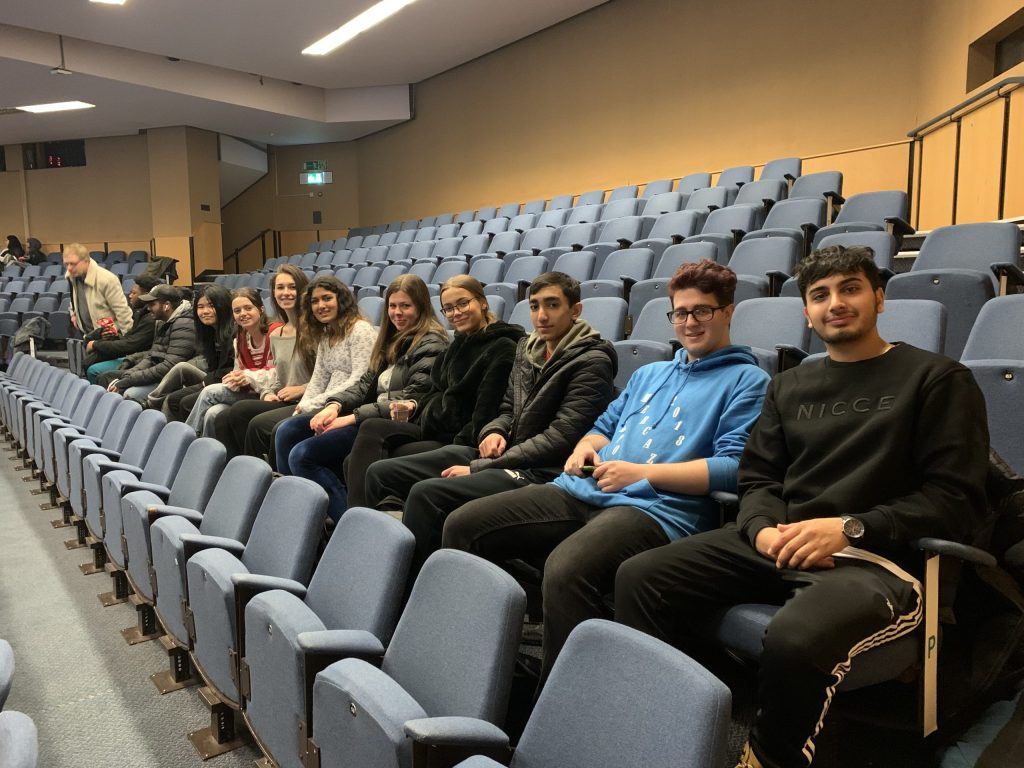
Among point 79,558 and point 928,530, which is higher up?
point 928,530

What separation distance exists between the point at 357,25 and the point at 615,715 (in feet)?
25.6

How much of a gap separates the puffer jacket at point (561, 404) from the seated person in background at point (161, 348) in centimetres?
250

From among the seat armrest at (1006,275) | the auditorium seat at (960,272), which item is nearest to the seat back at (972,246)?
the auditorium seat at (960,272)

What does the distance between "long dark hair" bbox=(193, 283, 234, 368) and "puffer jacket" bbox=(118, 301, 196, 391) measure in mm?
209

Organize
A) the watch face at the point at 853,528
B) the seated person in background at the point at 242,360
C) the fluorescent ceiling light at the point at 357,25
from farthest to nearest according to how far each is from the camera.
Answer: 1. the fluorescent ceiling light at the point at 357,25
2. the seated person in background at the point at 242,360
3. the watch face at the point at 853,528

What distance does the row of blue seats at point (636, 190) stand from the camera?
5.29m

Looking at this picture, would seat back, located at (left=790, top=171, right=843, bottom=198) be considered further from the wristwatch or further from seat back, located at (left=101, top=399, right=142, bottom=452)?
seat back, located at (left=101, top=399, right=142, bottom=452)

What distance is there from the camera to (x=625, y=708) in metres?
0.82

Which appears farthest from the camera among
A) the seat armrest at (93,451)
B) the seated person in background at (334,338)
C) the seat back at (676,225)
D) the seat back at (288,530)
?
the seat back at (676,225)

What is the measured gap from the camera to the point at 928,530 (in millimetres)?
1123

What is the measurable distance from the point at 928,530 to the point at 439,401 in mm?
1483

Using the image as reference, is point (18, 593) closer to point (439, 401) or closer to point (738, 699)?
point (439, 401)

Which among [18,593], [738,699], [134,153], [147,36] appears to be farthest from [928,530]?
[134,153]

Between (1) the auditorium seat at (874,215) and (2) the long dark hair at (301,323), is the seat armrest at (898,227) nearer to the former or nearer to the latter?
(1) the auditorium seat at (874,215)
